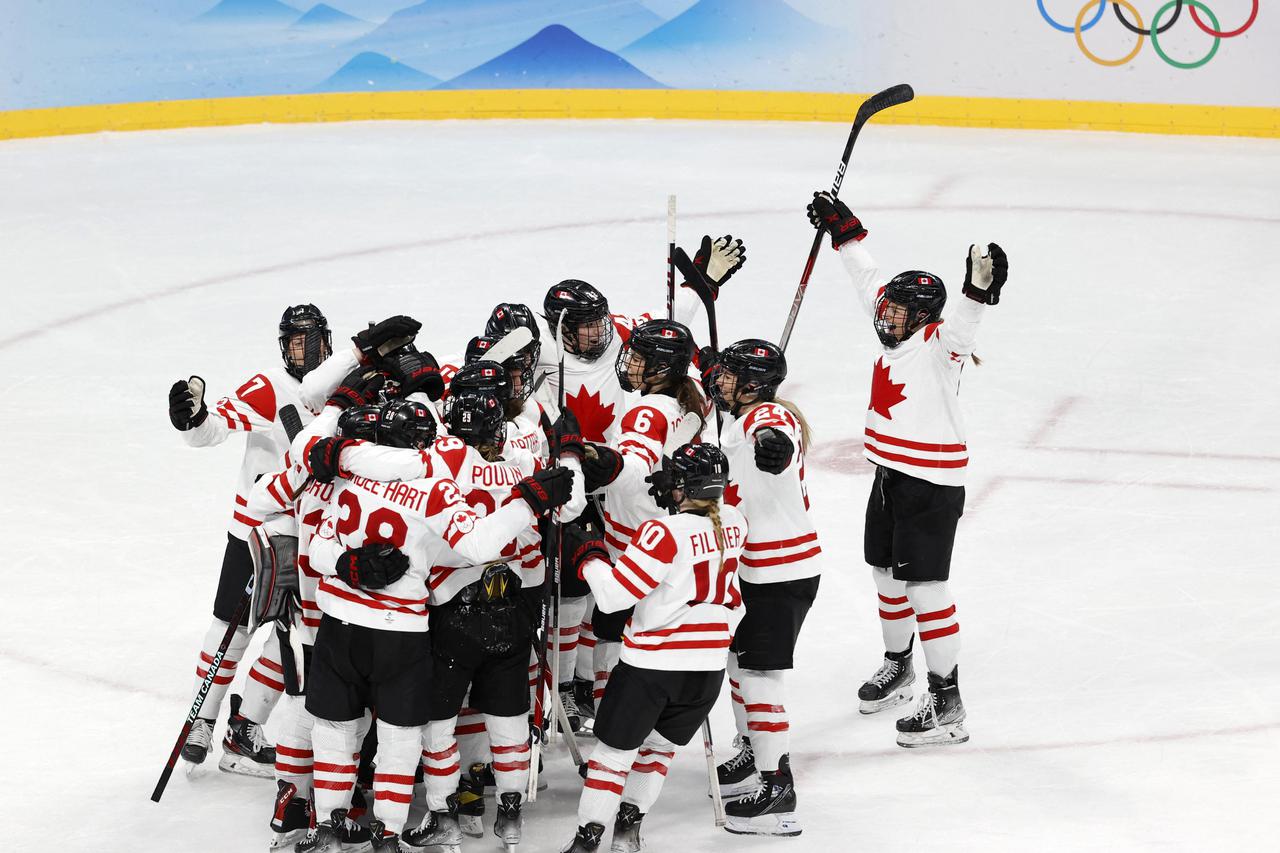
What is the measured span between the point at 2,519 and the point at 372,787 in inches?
117

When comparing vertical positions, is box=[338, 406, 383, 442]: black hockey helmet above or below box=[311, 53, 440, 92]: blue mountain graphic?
below

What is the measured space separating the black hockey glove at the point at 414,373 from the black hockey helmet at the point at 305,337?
11.4 inches

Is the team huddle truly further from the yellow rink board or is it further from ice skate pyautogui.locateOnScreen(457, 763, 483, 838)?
the yellow rink board

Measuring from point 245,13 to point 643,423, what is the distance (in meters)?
10.4

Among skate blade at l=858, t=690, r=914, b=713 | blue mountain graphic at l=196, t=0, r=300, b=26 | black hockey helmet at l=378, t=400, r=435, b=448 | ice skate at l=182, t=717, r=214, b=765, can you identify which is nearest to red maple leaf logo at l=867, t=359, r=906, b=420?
skate blade at l=858, t=690, r=914, b=713

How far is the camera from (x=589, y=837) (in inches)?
149

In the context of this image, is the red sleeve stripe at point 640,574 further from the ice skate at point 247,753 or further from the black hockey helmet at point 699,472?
the ice skate at point 247,753

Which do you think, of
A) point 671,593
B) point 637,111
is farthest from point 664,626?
point 637,111

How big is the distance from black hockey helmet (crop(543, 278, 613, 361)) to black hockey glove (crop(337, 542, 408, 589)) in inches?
42.0

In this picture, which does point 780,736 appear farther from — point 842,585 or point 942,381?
point 842,585

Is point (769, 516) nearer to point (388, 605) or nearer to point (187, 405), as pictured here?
point (388, 605)

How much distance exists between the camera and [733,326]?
27.9 feet

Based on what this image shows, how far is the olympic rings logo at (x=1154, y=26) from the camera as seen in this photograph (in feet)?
38.6

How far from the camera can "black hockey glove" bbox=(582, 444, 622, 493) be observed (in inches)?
154
